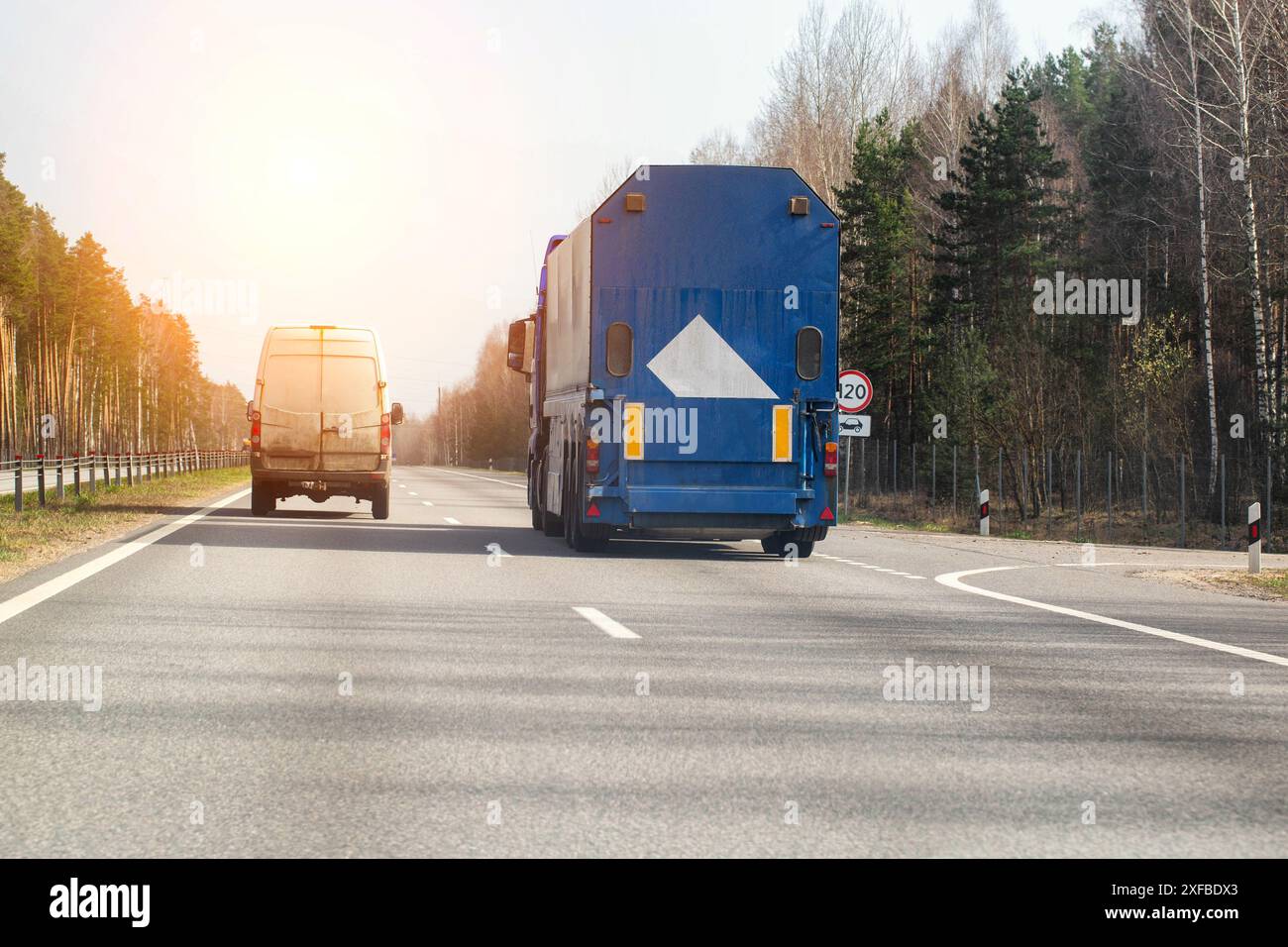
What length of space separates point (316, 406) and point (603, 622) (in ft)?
41.8

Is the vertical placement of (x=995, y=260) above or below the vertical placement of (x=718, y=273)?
above

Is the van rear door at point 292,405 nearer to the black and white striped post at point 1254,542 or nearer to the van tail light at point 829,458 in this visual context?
the van tail light at point 829,458

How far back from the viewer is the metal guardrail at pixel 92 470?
24984 millimetres

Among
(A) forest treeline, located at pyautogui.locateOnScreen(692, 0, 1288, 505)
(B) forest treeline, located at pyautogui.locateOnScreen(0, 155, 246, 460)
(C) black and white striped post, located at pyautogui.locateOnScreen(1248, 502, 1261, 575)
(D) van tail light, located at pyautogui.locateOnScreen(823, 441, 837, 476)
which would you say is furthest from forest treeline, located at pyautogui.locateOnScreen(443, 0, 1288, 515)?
(B) forest treeline, located at pyautogui.locateOnScreen(0, 155, 246, 460)

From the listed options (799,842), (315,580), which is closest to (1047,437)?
(315,580)

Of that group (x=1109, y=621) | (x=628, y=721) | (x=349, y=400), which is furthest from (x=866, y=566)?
(x=628, y=721)

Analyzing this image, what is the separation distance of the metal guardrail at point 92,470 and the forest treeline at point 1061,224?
2019cm

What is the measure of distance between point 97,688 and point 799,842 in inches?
170

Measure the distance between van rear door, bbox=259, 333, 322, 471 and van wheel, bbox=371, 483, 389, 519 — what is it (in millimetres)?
1481

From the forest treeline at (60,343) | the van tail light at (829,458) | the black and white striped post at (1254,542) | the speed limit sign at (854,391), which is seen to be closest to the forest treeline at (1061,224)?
the speed limit sign at (854,391)

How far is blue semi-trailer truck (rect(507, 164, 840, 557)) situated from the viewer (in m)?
16.1

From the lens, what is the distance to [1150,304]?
52.7 meters
